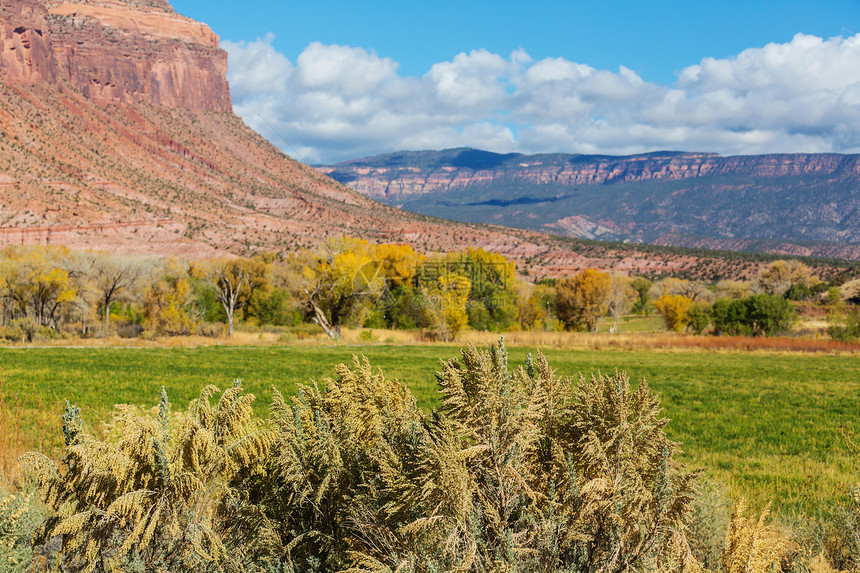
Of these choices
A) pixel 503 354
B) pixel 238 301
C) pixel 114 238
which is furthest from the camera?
pixel 114 238

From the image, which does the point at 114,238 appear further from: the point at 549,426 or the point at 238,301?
the point at 549,426

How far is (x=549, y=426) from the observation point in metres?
2.08

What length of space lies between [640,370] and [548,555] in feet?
96.7

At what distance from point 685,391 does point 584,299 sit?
38.4 metres

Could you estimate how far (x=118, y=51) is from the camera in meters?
148

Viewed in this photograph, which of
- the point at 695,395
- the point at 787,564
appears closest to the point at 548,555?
the point at 787,564

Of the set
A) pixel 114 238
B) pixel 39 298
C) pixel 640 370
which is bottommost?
pixel 640 370

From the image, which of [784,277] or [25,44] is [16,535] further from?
[25,44]

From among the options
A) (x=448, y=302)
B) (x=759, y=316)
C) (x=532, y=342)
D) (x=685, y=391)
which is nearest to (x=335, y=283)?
(x=448, y=302)

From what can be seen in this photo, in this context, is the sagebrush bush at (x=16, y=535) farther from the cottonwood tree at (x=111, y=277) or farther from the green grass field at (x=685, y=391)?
the cottonwood tree at (x=111, y=277)

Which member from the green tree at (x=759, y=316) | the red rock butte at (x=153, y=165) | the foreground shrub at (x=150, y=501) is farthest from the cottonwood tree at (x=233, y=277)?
the foreground shrub at (x=150, y=501)

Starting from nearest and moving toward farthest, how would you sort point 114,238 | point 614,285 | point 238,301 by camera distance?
point 238,301 < point 614,285 < point 114,238

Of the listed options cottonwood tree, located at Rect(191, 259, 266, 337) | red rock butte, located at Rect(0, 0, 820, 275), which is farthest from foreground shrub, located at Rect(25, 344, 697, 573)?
red rock butte, located at Rect(0, 0, 820, 275)

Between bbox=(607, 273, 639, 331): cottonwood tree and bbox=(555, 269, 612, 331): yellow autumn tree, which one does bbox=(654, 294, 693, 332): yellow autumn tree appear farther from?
bbox=(555, 269, 612, 331): yellow autumn tree
